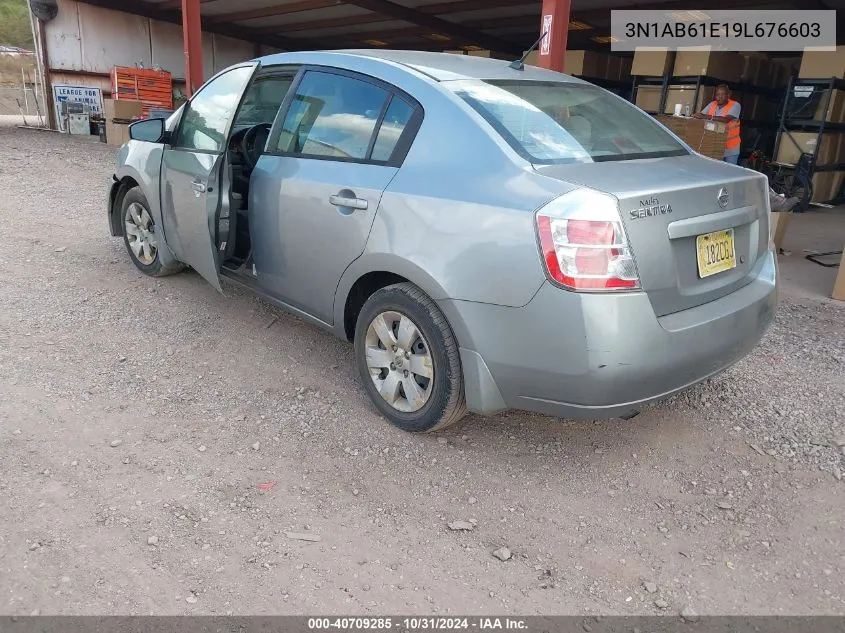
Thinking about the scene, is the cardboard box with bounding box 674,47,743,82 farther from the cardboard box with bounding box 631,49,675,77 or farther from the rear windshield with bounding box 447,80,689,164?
the rear windshield with bounding box 447,80,689,164

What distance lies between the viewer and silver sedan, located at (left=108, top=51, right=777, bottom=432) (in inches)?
92.4

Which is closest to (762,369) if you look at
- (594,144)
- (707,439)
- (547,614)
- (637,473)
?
(707,439)

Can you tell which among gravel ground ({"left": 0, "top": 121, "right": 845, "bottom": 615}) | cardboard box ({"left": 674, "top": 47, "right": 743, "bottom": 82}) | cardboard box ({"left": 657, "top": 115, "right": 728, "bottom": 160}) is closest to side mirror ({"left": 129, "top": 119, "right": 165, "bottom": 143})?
gravel ground ({"left": 0, "top": 121, "right": 845, "bottom": 615})

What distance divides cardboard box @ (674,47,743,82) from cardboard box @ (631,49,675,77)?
13 centimetres

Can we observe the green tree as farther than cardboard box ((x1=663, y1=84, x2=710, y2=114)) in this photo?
Yes

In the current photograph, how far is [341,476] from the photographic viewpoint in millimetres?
2770

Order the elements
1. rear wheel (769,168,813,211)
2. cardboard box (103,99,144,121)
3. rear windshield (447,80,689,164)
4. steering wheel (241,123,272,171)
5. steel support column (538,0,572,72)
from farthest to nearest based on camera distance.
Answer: cardboard box (103,99,144,121)
rear wheel (769,168,813,211)
steel support column (538,0,572,72)
steering wheel (241,123,272,171)
rear windshield (447,80,689,164)

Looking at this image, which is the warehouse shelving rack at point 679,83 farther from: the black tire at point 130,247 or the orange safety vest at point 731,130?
the black tire at point 130,247

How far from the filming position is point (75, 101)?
16.9m

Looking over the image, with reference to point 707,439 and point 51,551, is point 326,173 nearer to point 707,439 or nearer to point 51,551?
point 51,551

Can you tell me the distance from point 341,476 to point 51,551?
1.09 metres

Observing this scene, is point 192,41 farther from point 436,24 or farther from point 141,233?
point 141,233

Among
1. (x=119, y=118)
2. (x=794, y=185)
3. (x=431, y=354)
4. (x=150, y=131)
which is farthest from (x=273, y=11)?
(x=431, y=354)

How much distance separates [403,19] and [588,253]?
13.2m
